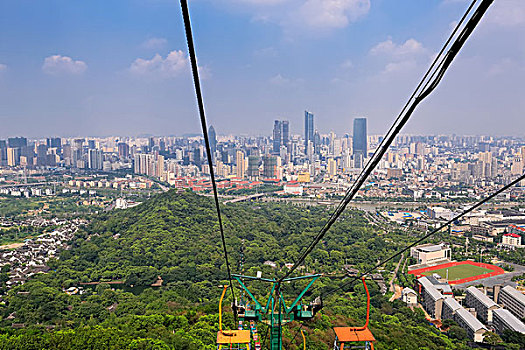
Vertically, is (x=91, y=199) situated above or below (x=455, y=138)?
below

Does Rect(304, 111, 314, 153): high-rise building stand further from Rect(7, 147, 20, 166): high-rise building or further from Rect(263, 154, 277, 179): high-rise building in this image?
Rect(7, 147, 20, 166): high-rise building

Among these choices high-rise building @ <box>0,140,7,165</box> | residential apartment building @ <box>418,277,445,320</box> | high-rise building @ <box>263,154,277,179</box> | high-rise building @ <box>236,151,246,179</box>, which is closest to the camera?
residential apartment building @ <box>418,277,445,320</box>

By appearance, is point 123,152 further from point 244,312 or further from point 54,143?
point 244,312

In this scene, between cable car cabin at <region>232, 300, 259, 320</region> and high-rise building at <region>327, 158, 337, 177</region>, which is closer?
cable car cabin at <region>232, 300, 259, 320</region>

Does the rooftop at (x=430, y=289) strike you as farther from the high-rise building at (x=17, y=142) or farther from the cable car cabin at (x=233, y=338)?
the high-rise building at (x=17, y=142)

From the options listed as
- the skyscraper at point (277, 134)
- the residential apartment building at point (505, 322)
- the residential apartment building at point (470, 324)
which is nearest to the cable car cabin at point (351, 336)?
the residential apartment building at point (470, 324)

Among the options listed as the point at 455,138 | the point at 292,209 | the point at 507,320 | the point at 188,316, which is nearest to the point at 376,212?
the point at 292,209

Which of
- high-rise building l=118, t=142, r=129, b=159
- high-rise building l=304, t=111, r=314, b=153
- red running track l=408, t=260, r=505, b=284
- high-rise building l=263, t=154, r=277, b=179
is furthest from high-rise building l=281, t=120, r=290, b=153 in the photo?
red running track l=408, t=260, r=505, b=284

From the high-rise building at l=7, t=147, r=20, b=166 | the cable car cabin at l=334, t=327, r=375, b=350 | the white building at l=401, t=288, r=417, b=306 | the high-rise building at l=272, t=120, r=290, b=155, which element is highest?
the high-rise building at l=272, t=120, r=290, b=155

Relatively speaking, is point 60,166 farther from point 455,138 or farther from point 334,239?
point 455,138
